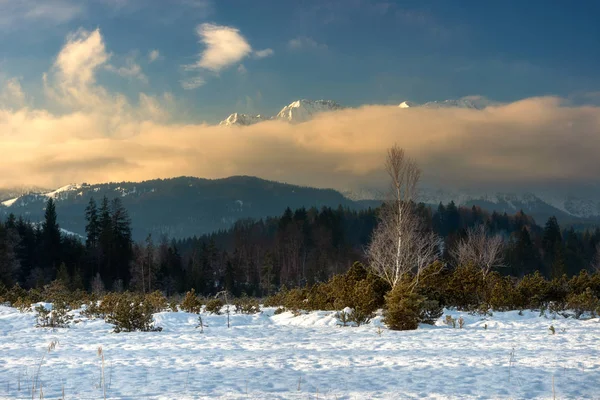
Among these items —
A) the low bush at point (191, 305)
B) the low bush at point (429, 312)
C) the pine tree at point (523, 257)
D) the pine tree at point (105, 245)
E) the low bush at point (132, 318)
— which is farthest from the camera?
the pine tree at point (523, 257)

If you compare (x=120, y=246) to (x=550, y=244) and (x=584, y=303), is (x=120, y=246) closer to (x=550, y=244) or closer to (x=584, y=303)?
(x=584, y=303)

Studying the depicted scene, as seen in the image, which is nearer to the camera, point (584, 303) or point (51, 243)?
point (584, 303)

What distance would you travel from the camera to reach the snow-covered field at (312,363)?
7.52 m

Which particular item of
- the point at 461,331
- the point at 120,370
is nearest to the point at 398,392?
the point at 120,370

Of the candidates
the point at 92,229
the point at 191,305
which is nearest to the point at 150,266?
the point at 92,229

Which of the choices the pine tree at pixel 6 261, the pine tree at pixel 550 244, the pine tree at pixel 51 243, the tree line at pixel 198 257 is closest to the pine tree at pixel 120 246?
the tree line at pixel 198 257

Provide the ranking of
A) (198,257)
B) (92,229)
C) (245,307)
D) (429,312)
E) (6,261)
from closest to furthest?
(429,312) → (245,307) → (6,261) → (92,229) → (198,257)

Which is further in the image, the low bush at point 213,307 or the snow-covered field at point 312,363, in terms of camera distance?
the low bush at point 213,307

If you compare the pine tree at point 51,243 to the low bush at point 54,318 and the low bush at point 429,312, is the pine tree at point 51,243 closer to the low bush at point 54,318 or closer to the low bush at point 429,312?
the low bush at point 54,318

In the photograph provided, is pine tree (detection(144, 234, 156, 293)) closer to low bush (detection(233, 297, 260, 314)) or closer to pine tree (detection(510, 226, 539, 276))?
low bush (detection(233, 297, 260, 314))

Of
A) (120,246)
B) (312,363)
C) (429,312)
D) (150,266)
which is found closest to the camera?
(312,363)

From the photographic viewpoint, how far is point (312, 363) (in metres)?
9.96

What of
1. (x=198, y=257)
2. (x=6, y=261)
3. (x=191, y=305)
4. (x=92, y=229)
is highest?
(x=92, y=229)

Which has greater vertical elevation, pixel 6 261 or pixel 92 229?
pixel 92 229
